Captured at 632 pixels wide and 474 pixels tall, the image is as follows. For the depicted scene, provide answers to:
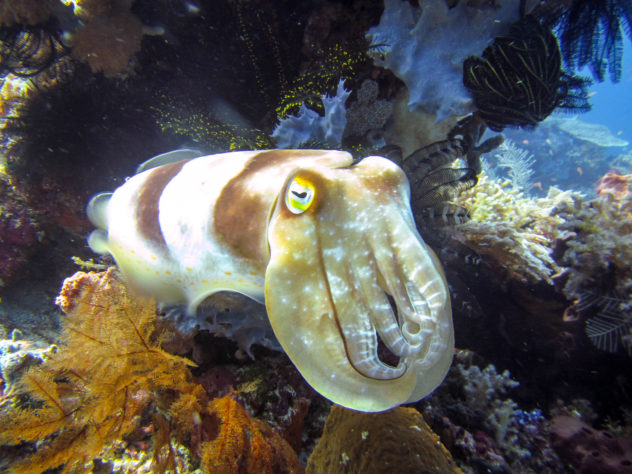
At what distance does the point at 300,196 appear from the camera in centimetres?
185

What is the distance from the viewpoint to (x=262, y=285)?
216 cm

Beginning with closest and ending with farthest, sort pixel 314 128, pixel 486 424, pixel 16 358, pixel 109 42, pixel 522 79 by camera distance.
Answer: pixel 16 358 → pixel 486 424 → pixel 522 79 → pixel 314 128 → pixel 109 42

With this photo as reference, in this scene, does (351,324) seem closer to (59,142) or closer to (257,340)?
(257,340)

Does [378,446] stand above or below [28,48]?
below

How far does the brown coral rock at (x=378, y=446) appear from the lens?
7.02 feet

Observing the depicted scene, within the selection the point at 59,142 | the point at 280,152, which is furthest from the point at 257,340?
the point at 59,142

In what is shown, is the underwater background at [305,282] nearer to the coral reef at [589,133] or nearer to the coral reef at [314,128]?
the coral reef at [314,128]

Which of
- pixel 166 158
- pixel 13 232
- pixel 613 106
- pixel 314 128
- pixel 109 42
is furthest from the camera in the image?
pixel 613 106

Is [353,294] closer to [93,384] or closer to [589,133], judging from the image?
[93,384]

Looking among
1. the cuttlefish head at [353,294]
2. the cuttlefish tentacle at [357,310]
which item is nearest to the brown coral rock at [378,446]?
the cuttlefish head at [353,294]

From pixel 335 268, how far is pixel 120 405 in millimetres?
2072

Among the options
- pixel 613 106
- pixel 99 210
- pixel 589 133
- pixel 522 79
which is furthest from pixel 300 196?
pixel 613 106

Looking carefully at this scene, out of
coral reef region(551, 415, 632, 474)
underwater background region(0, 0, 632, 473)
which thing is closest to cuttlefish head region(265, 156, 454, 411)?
underwater background region(0, 0, 632, 473)

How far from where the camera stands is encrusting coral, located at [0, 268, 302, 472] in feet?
7.04
